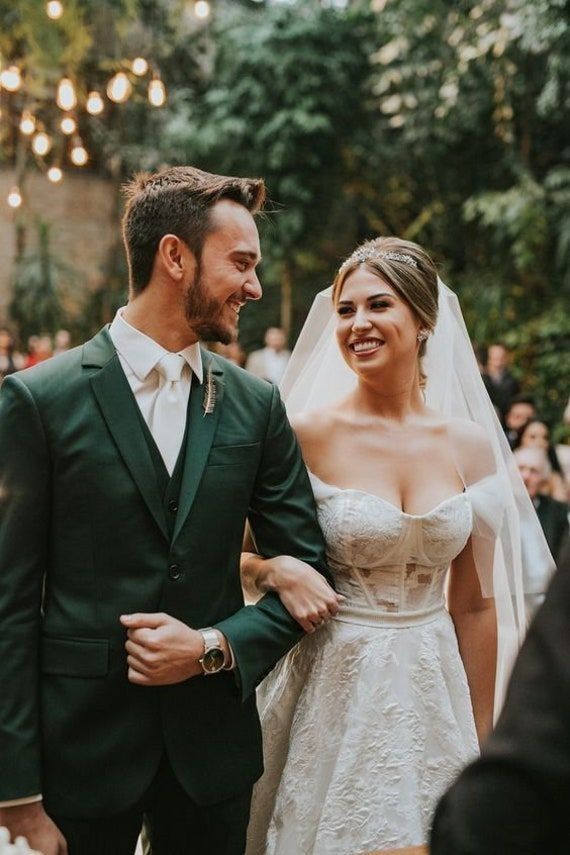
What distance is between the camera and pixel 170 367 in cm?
192

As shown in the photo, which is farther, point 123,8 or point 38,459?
point 123,8

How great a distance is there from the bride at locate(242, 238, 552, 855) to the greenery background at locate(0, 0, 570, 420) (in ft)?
23.9

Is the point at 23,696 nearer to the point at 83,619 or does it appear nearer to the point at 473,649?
the point at 83,619

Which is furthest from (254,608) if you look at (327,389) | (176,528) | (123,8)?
(123,8)

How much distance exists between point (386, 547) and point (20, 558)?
2.85 feet

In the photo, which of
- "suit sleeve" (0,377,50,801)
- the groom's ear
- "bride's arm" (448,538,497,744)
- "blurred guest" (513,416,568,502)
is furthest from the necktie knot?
"blurred guest" (513,416,568,502)

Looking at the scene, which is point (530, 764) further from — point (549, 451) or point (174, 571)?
point (549, 451)

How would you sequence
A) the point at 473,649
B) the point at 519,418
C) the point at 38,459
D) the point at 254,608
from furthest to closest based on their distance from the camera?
the point at 519,418, the point at 473,649, the point at 254,608, the point at 38,459

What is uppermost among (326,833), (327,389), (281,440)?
(327,389)

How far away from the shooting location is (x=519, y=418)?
6.31m

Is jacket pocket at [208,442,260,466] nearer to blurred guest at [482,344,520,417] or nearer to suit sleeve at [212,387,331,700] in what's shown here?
suit sleeve at [212,387,331,700]

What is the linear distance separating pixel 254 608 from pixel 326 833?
0.63 m

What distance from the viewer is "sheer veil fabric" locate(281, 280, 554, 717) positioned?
2.46 meters

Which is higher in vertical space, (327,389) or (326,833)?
(327,389)
